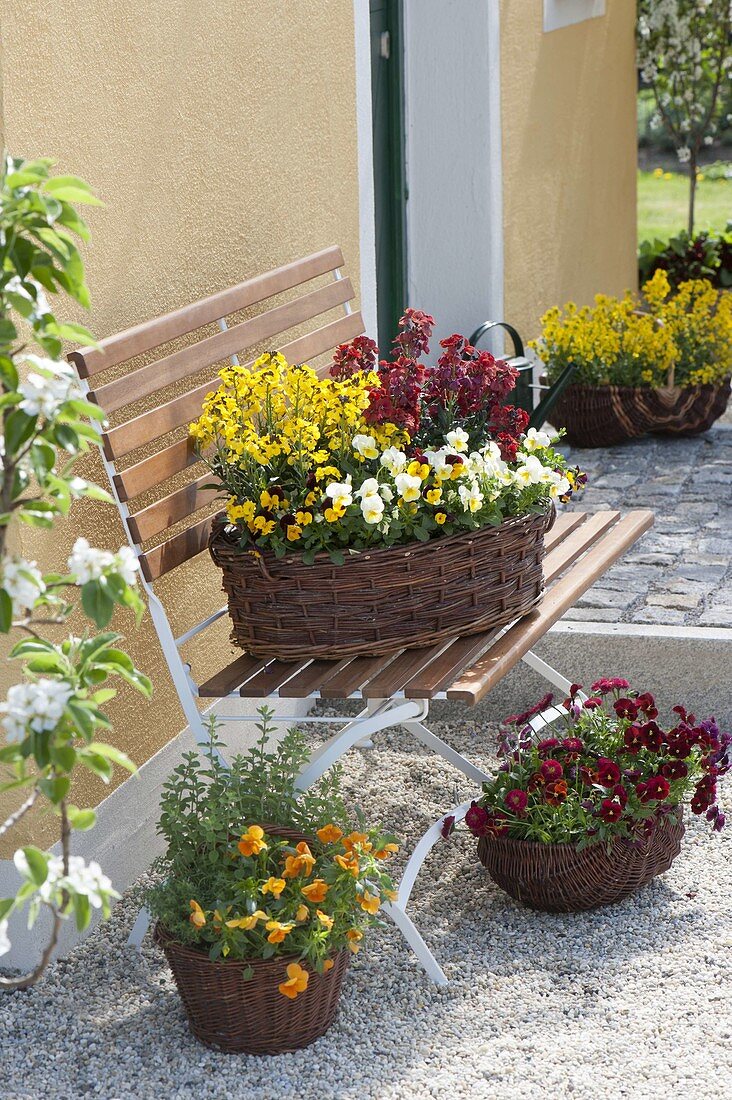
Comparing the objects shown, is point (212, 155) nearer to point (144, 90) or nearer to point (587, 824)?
point (144, 90)

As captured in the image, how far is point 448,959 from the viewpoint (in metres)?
3.26

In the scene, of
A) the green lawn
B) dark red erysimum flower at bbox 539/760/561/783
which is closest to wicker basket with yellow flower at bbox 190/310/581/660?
dark red erysimum flower at bbox 539/760/561/783

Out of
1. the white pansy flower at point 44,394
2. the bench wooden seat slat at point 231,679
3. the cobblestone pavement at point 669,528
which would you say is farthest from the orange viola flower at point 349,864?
the cobblestone pavement at point 669,528

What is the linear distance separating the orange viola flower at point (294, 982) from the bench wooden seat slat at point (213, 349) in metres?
1.13

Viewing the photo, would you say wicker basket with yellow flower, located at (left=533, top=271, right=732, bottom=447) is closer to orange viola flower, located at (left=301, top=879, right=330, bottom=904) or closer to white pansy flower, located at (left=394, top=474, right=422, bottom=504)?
white pansy flower, located at (left=394, top=474, right=422, bottom=504)

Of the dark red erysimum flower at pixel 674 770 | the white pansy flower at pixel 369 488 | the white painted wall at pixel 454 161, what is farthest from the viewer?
the white painted wall at pixel 454 161

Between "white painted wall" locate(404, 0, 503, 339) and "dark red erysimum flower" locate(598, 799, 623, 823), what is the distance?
3703 millimetres

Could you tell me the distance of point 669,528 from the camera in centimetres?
571

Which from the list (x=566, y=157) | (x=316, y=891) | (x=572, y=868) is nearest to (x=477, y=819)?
(x=572, y=868)

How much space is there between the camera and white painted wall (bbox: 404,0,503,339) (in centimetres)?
637

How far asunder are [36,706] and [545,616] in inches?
65.2

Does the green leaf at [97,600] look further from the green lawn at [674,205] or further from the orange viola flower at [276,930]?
the green lawn at [674,205]

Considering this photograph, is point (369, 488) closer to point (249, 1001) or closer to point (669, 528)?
point (249, 1001)

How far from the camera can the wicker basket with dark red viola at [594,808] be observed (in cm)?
332
